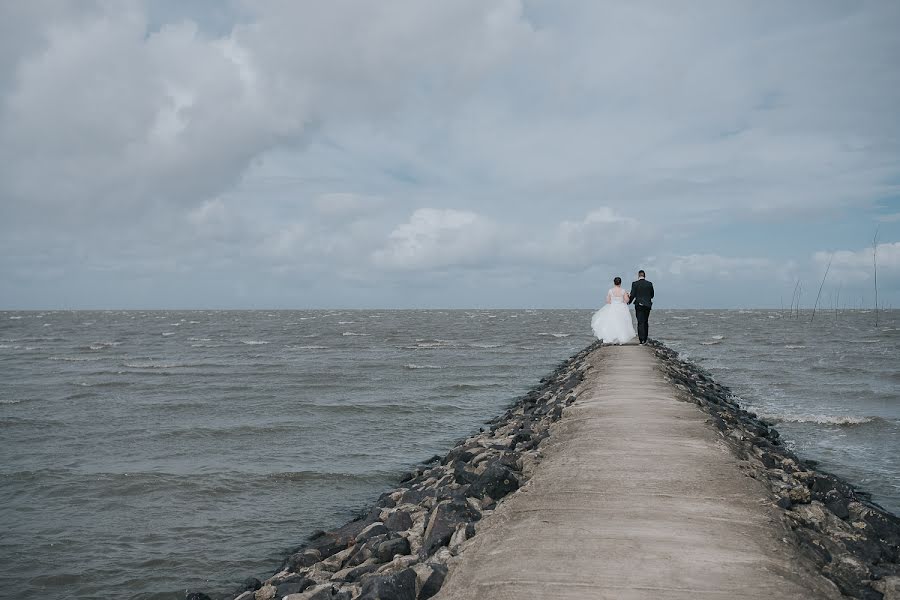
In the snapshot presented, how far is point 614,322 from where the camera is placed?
1916 cm

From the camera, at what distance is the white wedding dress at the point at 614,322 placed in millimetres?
18547

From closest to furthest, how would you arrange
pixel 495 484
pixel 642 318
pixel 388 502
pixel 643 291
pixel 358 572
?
pixel 358 572
pixel 495 484
pixel 388 502
pixel 643 291
pixel 642 318

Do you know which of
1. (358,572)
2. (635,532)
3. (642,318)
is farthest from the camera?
(642,318)

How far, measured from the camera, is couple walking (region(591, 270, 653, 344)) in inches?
682

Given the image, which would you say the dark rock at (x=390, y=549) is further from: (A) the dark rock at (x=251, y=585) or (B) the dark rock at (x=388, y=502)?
(B) the dark rock at (x=388, y=502)

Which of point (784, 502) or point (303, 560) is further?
point (303, 560)

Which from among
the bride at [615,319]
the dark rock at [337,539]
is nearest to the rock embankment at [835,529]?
the dark rock at [337,539]

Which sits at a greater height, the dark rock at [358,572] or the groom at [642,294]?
the groom at [642,294]

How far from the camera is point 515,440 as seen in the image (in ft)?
28.1

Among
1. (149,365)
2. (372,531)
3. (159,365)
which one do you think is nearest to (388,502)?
(372,531)

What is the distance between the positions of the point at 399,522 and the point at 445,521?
96 cm

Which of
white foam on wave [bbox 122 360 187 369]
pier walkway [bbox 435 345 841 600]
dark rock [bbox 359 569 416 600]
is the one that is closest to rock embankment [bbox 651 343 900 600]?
pier walkway [bbox 435 345 841 600]

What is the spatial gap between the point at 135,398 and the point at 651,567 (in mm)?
17281

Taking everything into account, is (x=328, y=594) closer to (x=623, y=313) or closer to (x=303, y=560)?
(x=303, y=560)
